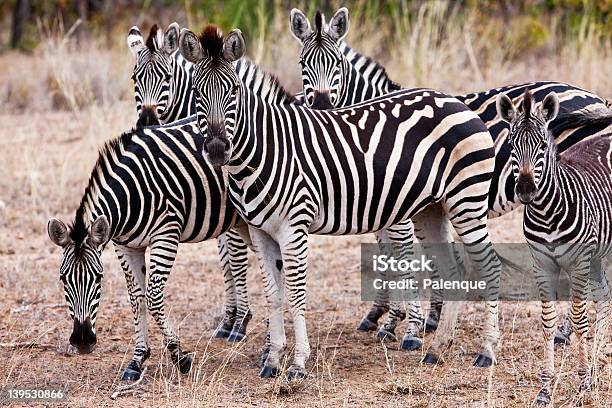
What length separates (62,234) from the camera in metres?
6.13

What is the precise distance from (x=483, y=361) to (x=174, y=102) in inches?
128

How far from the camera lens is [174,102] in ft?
26.3

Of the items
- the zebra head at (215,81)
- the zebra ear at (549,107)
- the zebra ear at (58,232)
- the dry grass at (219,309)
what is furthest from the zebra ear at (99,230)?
the zebra ear at (549,107)

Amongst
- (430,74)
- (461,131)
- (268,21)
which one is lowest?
(461,131)

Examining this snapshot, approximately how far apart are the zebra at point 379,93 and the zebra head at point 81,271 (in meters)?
2.46

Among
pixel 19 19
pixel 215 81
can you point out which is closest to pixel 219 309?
pixel 215 81

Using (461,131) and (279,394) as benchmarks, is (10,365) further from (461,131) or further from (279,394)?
(461,131)

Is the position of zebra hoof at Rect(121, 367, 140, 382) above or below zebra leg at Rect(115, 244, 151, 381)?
below

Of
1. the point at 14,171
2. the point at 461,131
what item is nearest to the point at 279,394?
the point at 461,131

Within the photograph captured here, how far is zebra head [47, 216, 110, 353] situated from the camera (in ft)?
20.1

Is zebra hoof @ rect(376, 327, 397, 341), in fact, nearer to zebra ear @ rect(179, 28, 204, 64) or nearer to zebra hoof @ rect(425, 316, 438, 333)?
zebra hoof @ rect(425, 316, 438, 333)

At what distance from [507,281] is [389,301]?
1.55 meters

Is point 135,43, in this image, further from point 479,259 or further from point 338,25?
point 479,259

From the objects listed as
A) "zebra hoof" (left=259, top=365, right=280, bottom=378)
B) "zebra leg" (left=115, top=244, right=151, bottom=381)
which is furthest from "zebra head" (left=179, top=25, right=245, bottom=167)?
"zebra hoof" (left=259, top=365, right=280, bottom=378)
